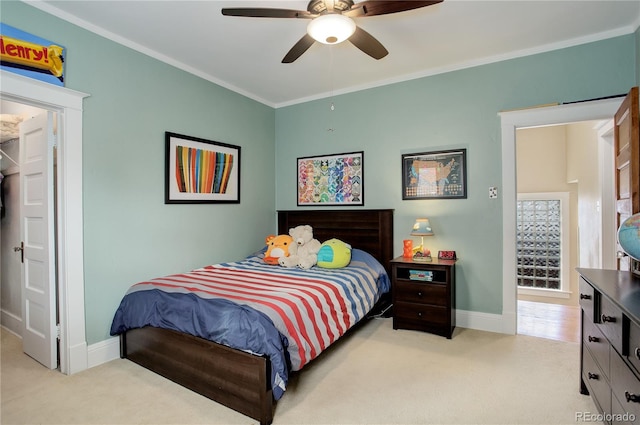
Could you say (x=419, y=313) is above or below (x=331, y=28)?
below

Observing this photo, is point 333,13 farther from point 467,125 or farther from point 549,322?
point 549,322

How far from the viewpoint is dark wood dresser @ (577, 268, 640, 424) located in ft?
4.35

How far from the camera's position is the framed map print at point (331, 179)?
396 centimetres

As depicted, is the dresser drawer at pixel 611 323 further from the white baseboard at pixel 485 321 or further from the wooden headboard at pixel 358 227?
the wooden headboard at pixel 358 227

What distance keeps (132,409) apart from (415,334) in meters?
2.34

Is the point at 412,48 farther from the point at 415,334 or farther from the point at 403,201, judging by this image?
the point at 415,334

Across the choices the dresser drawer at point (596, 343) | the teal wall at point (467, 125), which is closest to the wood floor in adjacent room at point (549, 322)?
the teal wall at point (467, 125)

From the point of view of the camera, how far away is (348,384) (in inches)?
88.3

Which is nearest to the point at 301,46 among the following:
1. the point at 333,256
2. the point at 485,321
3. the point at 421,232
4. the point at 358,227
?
the point at 333,256

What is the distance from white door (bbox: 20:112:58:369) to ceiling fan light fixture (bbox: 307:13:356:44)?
2.08 m

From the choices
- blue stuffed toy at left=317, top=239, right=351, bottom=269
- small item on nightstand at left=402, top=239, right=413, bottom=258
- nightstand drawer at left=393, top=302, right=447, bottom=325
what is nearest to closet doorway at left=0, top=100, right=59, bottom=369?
blue stuffed toy at left=317, top=239, right=351, bottom=269

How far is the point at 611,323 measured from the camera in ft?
5.05

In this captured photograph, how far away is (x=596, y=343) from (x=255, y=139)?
3.77 m

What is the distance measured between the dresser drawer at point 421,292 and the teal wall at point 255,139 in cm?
48
